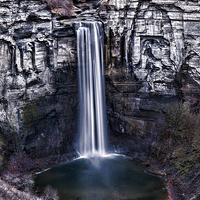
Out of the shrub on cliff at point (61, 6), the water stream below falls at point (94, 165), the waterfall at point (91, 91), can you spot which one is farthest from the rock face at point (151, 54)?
the shrub on cliff at point (61, 6)

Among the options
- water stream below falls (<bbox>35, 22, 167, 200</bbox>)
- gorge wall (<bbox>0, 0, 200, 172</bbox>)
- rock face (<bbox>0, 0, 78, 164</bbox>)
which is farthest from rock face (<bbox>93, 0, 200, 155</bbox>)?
rock face (<bbox>0, 0, 78, 164</bbox>)

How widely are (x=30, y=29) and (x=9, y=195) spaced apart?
9.73 m

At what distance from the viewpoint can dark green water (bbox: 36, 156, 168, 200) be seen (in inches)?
412

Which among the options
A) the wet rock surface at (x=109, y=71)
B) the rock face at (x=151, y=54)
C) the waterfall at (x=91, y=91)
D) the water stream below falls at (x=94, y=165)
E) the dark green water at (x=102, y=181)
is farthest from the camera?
the waterfall at (x=91, y=91)

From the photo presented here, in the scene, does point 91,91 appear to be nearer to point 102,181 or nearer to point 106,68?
point 106,68

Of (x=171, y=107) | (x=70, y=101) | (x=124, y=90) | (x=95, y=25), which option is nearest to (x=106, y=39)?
(x=95, y=25)

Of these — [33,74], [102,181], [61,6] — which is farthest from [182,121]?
[61,6]

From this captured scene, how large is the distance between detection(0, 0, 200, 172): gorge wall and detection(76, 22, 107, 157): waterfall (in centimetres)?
59

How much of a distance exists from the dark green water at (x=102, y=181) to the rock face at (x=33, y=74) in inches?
98.8

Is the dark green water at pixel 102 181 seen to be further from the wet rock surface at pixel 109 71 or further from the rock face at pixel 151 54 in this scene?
the rock face at pixel 151 54

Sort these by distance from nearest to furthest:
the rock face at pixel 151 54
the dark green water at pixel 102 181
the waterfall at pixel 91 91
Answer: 1. the dark green water at pixel 102 181
2. the rock face at pixel 151 54
3. the waterfall at pixel 91 91

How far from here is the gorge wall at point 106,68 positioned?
13812 mm

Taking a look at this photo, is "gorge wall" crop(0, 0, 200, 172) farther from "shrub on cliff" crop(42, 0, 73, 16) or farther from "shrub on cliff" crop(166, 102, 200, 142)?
"shrub on cliff" crop(166, 102, 200, 142)

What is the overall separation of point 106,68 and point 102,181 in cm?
799
